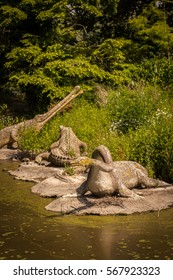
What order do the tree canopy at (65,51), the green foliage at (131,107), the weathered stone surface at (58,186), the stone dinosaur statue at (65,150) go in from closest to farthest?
the weathered stone surface at (58,186)
the stone dinosaur statue at (65,150)
the green foliage at (131,107)
the tree canopy at (65,51)

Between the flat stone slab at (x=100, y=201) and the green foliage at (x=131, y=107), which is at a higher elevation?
the green foliage at (x=131, y=107)

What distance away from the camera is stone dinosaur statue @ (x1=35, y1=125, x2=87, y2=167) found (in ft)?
37.9

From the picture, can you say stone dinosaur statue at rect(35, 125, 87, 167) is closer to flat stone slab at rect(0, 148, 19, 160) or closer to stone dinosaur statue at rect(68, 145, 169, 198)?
flat stone slab at rect(0, 148, 19, 160)

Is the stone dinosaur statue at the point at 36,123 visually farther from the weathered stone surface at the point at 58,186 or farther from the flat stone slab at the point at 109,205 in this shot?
the flat stone slab at the point at 109,205

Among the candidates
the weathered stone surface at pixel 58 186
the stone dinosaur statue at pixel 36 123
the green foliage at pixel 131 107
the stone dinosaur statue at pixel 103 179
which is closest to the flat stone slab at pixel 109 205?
the stone dinosaur statue at pixel 103 179

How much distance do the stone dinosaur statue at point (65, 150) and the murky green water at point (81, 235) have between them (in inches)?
129

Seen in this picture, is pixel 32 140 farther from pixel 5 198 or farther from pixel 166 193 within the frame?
pixel 166 193

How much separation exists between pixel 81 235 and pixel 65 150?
540cm

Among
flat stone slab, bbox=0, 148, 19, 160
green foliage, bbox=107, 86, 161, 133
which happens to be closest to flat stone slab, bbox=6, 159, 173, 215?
green foliage, bbox=107, 86, 161, 133

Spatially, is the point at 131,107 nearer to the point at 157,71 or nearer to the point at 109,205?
the point at 109,205

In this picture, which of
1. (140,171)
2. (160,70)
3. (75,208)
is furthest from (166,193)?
(160,70)

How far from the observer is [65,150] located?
11.8 m

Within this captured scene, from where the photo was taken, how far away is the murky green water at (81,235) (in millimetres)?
5719

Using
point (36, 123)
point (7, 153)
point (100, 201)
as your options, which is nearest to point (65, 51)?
point (36, 123)
